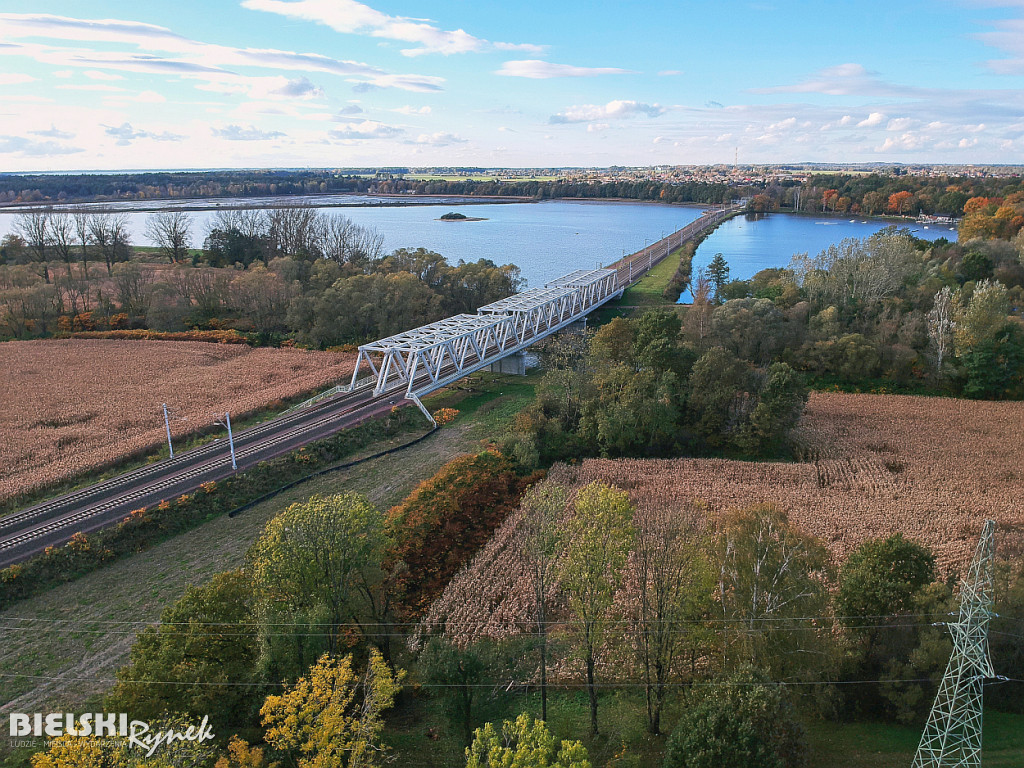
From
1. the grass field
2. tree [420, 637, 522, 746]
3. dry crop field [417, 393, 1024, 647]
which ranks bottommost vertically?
the grass field

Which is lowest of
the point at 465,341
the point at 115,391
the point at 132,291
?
the point at 115,391

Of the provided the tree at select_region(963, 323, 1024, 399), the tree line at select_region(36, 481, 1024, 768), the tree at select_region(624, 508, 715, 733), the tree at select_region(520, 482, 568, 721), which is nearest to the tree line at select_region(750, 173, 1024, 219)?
the tree at select_region(963, 323, 1024, 399)

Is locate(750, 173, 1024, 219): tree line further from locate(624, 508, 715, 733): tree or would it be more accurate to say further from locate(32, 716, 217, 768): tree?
locate(32, 716, 217, 768): tree

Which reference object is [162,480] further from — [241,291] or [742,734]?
[241,291]

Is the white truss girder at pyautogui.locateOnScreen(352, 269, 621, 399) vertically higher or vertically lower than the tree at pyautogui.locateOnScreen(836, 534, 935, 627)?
higher

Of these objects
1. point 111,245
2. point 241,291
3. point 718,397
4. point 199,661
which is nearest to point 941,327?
point 718,397

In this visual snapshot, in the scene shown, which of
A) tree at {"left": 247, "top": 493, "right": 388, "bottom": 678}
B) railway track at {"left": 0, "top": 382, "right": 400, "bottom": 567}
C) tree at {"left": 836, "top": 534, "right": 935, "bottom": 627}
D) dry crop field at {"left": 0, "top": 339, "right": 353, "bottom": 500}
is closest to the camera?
tree at {"left": 247, "top": 493, "right": 388, "bottom": 678}

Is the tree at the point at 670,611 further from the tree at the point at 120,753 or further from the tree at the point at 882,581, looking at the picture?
the tree at the point at 120,753
